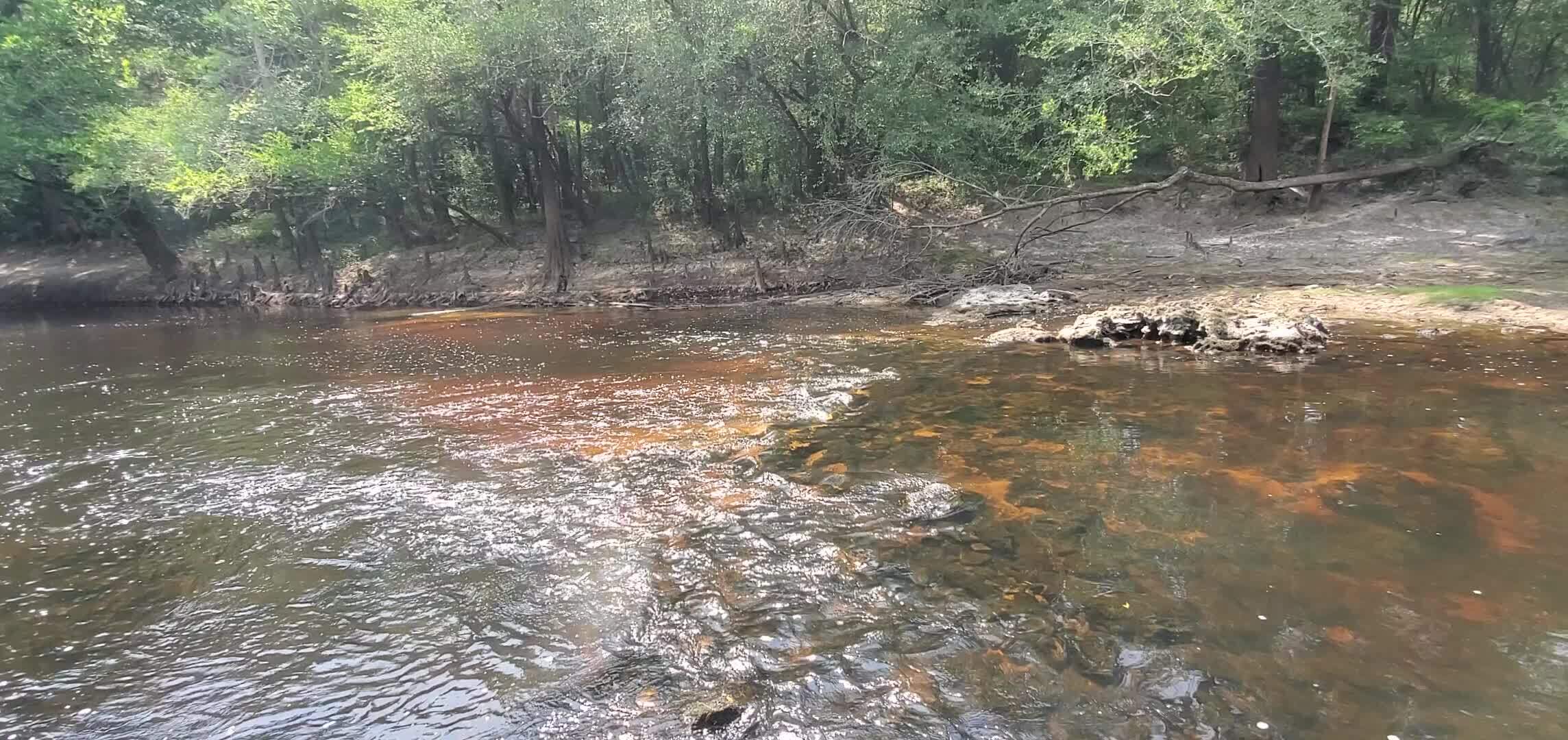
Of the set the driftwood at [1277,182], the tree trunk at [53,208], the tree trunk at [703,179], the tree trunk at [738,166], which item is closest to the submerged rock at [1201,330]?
the driftwood at [1277,182]

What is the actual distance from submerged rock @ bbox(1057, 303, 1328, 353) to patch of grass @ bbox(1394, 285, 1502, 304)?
3170 mm

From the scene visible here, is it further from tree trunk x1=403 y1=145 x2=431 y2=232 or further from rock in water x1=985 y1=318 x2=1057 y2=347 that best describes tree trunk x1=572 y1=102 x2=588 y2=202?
rock in water x1=985 y1=318 x2=1057 y2=347

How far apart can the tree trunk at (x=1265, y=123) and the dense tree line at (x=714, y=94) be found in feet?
0.27

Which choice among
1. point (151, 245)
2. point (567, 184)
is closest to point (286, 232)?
point (151, 245)

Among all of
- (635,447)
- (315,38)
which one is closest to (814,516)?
(635,447)

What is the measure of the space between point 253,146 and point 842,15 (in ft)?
59.3

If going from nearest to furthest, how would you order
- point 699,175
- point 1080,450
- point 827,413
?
point 1080,450 → point 827,413 → point 699,175

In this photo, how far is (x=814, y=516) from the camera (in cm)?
660

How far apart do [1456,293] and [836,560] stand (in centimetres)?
1349

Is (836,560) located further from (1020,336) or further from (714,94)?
(714,94)

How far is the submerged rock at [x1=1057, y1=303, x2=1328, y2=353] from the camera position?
11414 millimetres

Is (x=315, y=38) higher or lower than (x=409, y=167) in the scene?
higher

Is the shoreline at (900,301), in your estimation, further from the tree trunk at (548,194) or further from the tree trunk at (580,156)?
the tree trunk at (580,156)

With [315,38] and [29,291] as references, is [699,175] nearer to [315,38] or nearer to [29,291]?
[315,38]
